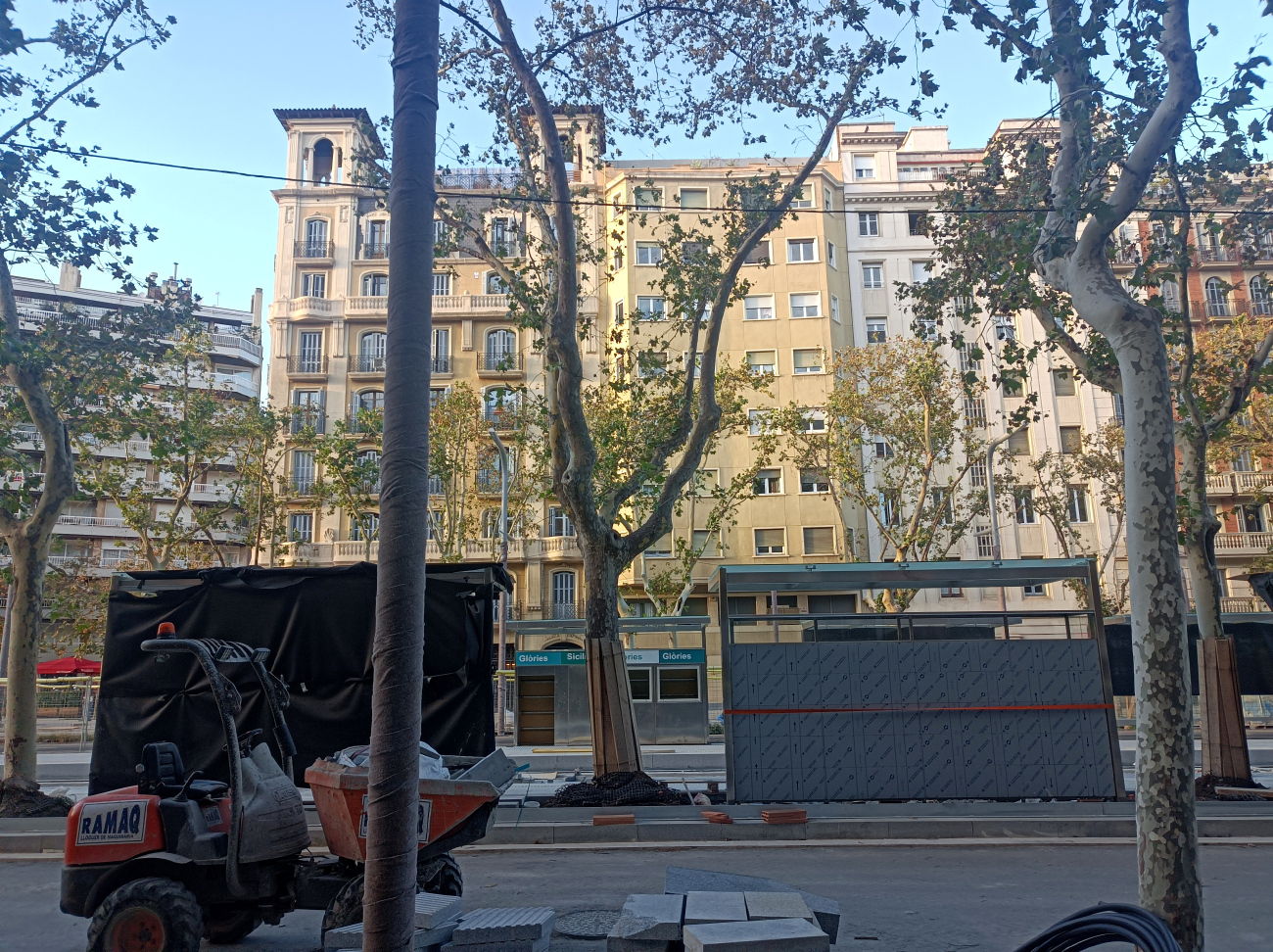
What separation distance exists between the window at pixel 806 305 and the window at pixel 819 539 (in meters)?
9.36

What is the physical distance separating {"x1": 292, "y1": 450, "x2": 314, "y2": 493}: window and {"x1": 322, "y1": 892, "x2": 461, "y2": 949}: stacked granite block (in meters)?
41.0

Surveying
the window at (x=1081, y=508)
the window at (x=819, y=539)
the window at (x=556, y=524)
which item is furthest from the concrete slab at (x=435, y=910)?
the window at (x=1081, y=508)

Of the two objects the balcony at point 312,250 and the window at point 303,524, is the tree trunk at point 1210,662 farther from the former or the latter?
the balcony at point 312,250

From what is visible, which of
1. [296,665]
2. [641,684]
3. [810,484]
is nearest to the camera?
[296,665]

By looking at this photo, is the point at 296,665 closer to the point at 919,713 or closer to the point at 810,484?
the point at 919,713

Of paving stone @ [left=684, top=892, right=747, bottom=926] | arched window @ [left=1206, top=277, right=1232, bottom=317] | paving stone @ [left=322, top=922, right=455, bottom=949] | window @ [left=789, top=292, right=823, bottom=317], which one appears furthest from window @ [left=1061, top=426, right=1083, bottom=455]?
paving stone @ [left=322, top=922, right=455, bottom=949]

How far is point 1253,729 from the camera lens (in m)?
25.8

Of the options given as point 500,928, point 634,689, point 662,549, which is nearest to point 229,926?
point 500,928

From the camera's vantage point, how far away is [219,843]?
6043mm

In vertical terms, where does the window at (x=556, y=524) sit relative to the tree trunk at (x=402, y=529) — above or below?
above

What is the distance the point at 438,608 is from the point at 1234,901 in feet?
26.0

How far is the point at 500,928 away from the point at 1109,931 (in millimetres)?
3219

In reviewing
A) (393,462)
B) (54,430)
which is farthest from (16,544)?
(393,462)

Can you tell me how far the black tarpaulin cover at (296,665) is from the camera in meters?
11.0
